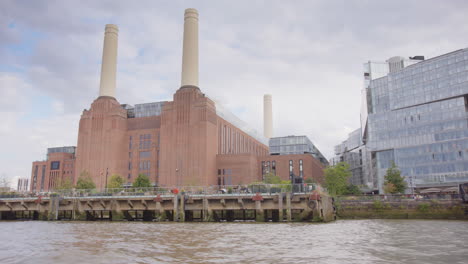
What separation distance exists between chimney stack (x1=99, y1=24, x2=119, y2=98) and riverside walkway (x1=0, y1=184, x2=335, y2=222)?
73.4 metres

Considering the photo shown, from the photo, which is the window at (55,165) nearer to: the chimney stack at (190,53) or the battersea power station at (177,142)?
the battersea power station at (177,142)

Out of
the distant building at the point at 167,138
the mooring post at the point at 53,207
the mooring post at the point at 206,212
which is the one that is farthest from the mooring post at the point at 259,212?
the distant building at the point at 167,138

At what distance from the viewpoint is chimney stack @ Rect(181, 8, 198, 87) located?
119 metres

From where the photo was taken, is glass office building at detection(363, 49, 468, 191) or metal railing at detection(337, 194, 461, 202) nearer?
metal railing at detection(337, 194, 461, 202)

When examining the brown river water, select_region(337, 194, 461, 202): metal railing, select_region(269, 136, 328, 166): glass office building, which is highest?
select_region(269, 136, 328, 166): glass office building

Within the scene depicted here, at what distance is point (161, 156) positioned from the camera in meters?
114

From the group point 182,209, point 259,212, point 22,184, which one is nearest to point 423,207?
point 259,212

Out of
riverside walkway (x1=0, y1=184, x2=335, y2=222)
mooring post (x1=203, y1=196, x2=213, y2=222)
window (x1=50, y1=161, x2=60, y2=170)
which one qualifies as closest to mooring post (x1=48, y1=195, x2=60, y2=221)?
riverside walkway (x1=0, y1=184, x2=335, y2=222)

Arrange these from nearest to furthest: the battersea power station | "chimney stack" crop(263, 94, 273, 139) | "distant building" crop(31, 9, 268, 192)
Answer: "distant building" crop(31, 9, 268, 192)
the battersea power station
"chimney stack" crop(263, 94, 273, 139)

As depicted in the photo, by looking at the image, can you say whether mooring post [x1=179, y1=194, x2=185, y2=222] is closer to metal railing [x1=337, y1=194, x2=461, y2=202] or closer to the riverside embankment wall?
the riverside embankment wall

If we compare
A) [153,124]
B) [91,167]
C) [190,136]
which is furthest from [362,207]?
[91,167]

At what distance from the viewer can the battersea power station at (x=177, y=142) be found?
111312mm

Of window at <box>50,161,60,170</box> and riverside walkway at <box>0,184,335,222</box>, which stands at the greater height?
window at <box>50,161,60,170</box>

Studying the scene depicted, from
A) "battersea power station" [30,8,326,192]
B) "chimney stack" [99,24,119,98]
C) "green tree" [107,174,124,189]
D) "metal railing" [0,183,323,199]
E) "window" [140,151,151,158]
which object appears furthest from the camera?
"chimney stack" [99,24,119,98]
